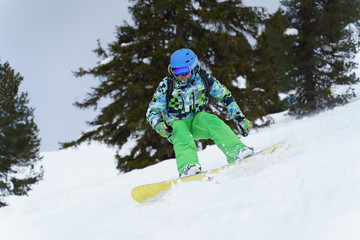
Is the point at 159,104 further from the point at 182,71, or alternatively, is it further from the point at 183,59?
the point at 183,59

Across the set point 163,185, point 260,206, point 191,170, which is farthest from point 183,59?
point 260,206

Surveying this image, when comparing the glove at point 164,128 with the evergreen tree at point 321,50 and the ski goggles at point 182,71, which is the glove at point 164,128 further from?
the evergreen tree at point 321,50

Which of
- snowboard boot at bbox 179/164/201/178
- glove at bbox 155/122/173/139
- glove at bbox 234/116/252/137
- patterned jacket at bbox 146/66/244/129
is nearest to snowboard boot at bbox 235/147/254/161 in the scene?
glove at bbox 234/116/252/137

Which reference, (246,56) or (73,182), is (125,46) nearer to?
(246,56)

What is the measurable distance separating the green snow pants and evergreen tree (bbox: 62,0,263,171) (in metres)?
5.50

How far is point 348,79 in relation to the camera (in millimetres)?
12805

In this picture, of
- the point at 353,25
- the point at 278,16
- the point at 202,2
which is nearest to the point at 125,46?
the point at 202,2

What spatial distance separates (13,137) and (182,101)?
1154 centimetres

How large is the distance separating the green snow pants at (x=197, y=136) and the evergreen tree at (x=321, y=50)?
1087 cm

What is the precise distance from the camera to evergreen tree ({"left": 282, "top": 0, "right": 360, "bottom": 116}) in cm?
1289

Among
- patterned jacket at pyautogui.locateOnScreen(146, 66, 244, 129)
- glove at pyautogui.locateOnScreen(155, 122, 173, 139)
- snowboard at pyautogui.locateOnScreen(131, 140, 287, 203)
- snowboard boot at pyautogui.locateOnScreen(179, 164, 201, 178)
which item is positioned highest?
patterned jacket at pyautogui.locateOnScreen(146, 66, 244, 129)

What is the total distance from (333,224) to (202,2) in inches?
398

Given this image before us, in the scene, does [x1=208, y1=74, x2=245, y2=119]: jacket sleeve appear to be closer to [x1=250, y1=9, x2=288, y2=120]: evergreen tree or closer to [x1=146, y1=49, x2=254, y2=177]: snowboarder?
[x1=146, y1=49, x2=254, y2=177]: snowboarder

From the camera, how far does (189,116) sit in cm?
383
